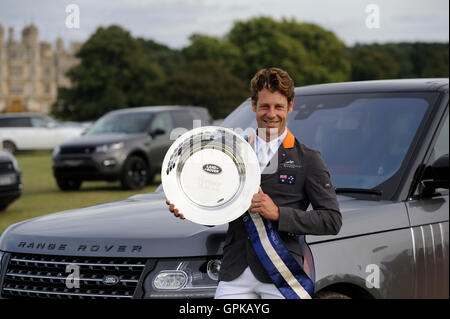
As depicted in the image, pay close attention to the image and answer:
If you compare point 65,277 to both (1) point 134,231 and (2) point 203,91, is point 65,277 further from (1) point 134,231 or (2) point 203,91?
(2) point 203,91

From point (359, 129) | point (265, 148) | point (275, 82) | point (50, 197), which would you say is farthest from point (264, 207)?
point (50, 197)

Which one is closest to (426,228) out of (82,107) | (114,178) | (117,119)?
(114,178)

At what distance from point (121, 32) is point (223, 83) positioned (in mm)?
20067

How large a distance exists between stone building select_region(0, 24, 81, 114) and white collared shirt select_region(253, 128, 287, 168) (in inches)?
5888

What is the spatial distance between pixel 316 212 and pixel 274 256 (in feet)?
0.78

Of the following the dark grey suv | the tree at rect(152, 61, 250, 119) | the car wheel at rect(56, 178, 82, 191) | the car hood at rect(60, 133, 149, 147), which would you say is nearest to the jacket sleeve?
the dark grey suv

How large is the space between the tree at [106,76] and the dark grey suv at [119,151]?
192ft

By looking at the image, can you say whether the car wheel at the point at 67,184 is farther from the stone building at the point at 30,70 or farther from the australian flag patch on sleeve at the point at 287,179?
the stone building at the point at 30,70

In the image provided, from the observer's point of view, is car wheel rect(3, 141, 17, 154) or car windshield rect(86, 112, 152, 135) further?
car wheel rect(3, 141, 17, 154)

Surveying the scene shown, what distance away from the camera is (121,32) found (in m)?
79.2

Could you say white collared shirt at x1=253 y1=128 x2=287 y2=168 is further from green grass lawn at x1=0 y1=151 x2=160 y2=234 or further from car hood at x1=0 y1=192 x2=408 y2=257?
green grass lawn at x1=0 y1=151 x2=160 y2=234

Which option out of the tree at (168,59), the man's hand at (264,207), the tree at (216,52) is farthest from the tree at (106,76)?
the man's hand at (264,207)

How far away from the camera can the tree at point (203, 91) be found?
205ft

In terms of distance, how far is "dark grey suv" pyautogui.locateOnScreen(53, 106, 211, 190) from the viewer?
16531mm
